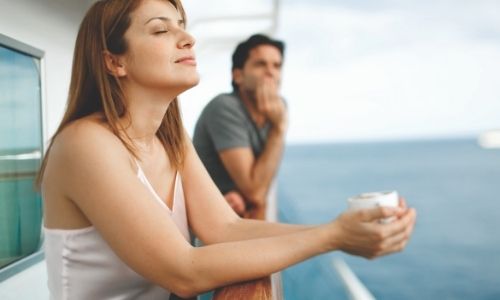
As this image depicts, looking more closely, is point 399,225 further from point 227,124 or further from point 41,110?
point 41,110

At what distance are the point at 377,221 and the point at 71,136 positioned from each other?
1.83 ft

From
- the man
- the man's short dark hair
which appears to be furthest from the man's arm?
the man's short dark hair

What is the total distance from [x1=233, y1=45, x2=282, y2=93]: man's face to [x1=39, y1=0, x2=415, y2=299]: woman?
112 cm

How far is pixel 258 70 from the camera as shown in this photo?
238 cm

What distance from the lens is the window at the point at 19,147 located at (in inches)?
62.8

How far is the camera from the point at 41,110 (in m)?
1.88

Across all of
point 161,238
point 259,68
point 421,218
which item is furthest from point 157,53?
point 421,218

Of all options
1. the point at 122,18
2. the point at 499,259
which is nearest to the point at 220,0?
the point at 122,18

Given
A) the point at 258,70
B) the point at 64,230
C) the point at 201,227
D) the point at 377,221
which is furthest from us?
the point at 258,70

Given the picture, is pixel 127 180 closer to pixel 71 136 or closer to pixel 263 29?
pixel 71 136

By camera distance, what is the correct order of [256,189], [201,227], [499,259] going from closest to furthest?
[201,227] → [256,189] → [499,259]

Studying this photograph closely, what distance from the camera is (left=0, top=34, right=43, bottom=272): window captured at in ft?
5.24

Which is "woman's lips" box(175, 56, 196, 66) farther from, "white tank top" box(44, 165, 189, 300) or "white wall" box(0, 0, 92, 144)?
"white wall" box(0, 0, 92, 144)

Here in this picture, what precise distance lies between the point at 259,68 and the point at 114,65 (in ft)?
4.50
